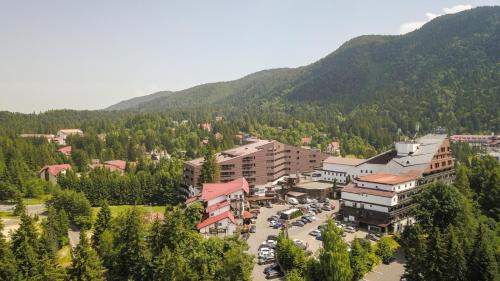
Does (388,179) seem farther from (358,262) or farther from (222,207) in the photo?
(222,207)

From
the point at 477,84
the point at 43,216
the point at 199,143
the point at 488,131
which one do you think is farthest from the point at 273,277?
the point at 477,84

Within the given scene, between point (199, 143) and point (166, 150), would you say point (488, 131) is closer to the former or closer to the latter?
point (199, 143)

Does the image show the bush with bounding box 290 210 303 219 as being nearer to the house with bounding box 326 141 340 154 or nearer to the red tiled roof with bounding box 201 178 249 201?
the red tiled roof with bounding box 201 178 249 201

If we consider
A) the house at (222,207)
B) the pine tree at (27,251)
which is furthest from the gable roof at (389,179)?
the pine tree at (27,251)

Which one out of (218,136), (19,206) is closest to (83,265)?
(19,206)

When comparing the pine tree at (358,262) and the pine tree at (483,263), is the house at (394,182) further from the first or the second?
the pine tree at (483,263)

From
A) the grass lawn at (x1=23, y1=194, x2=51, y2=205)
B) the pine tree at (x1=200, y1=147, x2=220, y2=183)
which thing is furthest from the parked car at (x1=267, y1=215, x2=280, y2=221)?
the grass lawn at (x1=23, y1=194, x2=51, y2=205)
